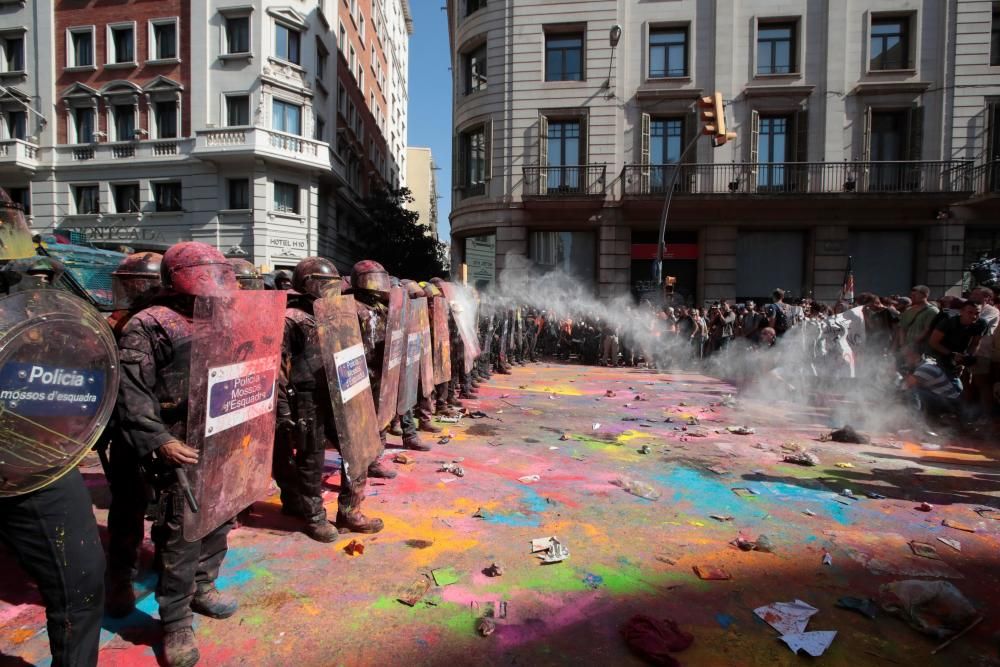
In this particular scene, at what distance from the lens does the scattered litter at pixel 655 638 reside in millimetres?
2410

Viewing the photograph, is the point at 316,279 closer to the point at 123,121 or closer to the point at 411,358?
the point at 411,358

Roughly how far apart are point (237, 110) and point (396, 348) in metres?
21.8

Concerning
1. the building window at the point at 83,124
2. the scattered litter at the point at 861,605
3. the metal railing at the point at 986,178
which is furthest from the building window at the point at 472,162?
the scattered litter at the point at 861,605

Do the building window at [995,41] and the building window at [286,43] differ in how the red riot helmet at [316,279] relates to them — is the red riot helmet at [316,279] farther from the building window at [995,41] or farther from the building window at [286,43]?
the building window at [995,41]

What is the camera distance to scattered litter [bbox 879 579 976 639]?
268 centimetres

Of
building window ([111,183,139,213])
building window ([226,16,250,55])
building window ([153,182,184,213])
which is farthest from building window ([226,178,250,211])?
building window ([226,16,250,55])

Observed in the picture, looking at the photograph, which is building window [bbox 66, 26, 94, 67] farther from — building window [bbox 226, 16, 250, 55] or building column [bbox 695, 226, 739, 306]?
building column [bbox 695, 226, 739, 306]

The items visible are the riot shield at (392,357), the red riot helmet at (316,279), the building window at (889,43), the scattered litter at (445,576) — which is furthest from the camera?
the building window at (889,43)

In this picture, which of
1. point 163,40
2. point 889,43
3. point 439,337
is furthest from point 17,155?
point 889,43

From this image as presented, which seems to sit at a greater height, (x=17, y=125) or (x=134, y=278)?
(x=17, y=125)

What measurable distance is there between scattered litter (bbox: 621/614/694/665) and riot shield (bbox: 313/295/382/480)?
194cm

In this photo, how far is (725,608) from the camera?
284 centimetres

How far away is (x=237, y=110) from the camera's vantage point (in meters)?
22.0

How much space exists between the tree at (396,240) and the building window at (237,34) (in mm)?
8266
